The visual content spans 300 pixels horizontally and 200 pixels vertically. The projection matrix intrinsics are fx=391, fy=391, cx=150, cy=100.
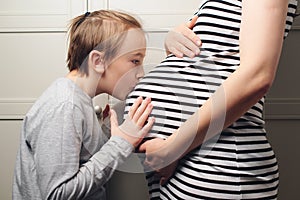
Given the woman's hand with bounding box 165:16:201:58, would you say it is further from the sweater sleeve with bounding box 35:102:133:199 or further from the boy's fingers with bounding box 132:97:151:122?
the sweater sleeve with bounding box 35:102:133:199

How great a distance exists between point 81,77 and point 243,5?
0.52m

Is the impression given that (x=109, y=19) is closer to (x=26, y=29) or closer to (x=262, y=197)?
(x=26, y=29)

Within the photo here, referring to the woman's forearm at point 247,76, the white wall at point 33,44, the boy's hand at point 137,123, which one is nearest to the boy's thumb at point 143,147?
the boy's hand at point 137,123

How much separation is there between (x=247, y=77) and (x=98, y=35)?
1.67ft

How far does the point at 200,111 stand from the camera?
2.34 ft

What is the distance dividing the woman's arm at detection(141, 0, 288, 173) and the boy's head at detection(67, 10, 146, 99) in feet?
1.22

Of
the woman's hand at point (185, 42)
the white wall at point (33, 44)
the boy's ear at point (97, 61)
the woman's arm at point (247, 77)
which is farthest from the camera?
the white wall at point (33, 44)

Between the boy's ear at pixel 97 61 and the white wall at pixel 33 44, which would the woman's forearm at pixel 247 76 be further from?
the white wall at pixel 33 44

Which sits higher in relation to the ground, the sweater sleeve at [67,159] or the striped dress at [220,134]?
the striped dress at [220,134]

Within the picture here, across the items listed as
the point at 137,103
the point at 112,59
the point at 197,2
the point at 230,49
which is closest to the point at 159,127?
the point at 137,103

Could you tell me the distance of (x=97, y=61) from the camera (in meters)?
1.06

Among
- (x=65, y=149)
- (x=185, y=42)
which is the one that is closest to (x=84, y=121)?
(x=65, y=149)

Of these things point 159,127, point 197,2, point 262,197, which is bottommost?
point 262,197

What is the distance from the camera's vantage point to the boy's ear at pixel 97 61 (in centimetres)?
105
